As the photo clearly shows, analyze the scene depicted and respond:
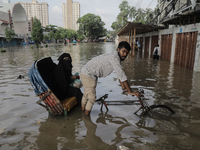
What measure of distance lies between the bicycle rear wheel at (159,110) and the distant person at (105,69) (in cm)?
66

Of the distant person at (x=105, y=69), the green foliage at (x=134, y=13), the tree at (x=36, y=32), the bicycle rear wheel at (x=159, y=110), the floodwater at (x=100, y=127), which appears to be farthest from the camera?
the green foliage at (x=134, y=13)

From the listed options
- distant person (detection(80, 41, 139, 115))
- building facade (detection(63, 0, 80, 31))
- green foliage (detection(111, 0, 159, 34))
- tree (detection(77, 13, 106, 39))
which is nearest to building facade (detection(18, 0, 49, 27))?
building facade (detection(63, 0, 80, 31))

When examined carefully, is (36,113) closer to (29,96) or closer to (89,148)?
(29,96)

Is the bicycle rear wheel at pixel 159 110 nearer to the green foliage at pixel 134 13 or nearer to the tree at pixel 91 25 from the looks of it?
the green foliage at pixel 134 13

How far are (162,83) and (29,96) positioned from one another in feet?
16.2

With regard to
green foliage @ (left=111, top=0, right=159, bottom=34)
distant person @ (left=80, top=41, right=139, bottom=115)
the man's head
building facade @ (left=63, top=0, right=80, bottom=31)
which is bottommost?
distant person @ (left=80, top=41, right=139, bottom=115)

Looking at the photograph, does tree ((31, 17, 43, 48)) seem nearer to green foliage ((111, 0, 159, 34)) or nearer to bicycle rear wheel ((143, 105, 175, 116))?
green foliage ((111, 0, 159, 34))

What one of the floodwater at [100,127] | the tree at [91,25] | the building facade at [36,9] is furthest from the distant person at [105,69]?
the building facade at [36,9]

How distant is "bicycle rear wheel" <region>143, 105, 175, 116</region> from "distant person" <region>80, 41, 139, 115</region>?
659 millimetres

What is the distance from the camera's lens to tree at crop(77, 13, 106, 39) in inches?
3095

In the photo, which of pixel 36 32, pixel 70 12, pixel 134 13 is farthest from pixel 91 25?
pixel 70 12

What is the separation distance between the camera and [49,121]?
3910 millimetres

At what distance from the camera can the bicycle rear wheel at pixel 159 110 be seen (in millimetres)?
3787

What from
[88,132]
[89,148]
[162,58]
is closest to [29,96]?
[88,132]
